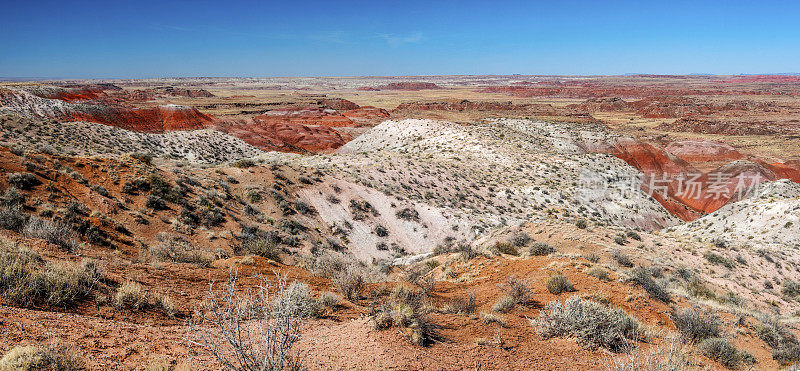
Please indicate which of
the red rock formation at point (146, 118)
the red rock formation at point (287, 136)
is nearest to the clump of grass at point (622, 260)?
the red rock formation at point (287, 136)

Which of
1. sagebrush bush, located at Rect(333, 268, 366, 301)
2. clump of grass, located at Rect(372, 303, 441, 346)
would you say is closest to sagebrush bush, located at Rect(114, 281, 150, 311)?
sagebrush bush, located at Rect(333, 268, 366, 301)

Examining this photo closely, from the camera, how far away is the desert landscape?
4625 mm

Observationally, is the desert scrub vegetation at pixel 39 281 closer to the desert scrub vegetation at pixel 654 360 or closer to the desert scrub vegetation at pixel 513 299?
the desert scrub vegetation at pixel 513 299

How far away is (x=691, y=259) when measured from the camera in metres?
16.4

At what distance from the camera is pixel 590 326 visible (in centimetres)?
577

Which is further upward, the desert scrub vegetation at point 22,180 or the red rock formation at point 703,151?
the desert scrub vegetation at point 22,180

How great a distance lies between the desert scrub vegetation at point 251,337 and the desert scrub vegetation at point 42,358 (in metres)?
1.02

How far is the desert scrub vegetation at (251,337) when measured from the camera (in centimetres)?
328

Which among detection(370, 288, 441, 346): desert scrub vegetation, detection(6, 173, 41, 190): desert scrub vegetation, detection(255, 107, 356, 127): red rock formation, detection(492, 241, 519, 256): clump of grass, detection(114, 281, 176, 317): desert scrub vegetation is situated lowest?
detection(492, 241, 519, 256): clump of grass

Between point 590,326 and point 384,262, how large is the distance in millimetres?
9456

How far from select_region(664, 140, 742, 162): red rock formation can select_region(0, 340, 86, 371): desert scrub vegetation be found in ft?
213

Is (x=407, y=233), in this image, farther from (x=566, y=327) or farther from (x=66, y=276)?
(x=66, y=276)

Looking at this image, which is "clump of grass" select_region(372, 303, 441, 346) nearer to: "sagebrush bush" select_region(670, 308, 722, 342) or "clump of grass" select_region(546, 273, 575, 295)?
"clump of grass" select_region(546, 273, 575, 295)

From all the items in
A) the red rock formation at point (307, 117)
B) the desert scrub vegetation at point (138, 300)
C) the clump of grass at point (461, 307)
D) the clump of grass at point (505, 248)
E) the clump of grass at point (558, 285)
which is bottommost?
the clump of grass at point (505, 248)
